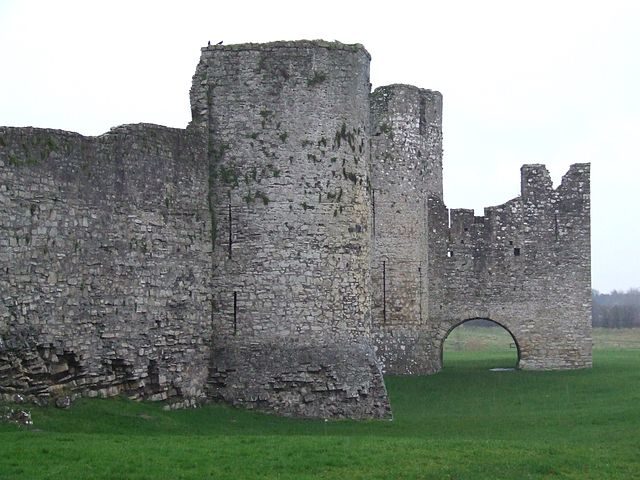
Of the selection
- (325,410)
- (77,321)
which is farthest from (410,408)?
(77,321)

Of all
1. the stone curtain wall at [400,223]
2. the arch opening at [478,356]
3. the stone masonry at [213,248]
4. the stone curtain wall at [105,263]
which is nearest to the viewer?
the stone curtain wall at [105,263]

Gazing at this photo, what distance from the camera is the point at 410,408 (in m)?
30.0

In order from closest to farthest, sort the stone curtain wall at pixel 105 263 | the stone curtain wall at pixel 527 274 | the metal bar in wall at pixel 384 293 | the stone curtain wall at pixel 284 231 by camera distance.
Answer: the stone curtain wall at pixel 105 263
the stone curtain wall at pixel 284 231
the metal bar in wall at pixel 384 293
the stone curtain wall at pixel 527 274

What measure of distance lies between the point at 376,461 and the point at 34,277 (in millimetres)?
6542

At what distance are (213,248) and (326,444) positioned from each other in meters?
7.07

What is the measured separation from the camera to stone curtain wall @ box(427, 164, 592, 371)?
41188 millimetres

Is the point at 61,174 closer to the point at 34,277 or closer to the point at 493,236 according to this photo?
the point at 34,277

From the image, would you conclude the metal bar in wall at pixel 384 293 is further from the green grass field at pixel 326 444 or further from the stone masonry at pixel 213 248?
the stone masonry at pixel 213 248

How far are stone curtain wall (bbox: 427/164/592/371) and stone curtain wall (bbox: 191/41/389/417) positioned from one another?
1640 cm

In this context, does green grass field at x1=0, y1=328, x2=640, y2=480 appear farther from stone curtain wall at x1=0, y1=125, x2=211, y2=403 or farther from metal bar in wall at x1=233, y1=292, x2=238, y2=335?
metal bar in wall at x1=233, y1=292, x2=238, y2=335

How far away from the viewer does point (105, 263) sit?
21.2m

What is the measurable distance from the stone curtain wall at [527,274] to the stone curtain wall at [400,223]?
2227 millimetres

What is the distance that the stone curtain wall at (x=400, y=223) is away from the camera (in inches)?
1489

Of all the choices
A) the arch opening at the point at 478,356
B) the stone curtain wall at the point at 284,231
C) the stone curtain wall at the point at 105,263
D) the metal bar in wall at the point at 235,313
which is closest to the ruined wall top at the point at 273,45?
the stone curtain wall at the point at 284,231
